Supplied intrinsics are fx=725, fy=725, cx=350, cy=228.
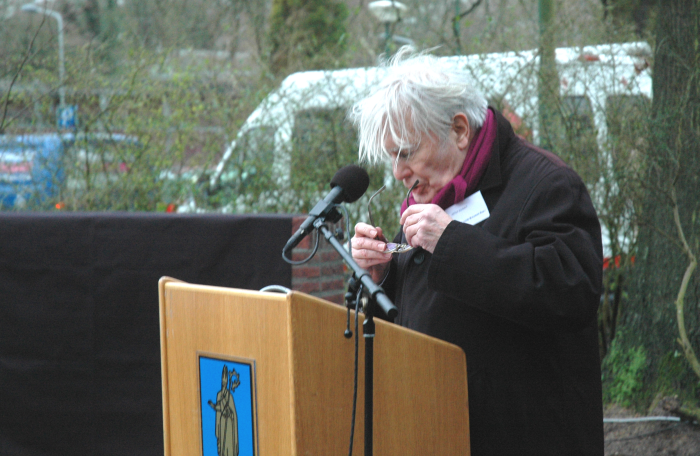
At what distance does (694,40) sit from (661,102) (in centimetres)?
46

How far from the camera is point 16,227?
363 centimetres

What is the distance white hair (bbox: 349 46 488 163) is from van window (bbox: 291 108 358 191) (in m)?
3.92

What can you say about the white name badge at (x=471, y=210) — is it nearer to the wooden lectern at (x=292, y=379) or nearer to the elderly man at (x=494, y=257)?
the elderly man at (x=494, y=257)

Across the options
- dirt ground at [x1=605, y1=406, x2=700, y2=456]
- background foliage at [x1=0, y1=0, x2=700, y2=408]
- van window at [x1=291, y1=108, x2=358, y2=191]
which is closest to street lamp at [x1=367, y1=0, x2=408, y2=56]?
background foliage at [x1=0, y1=0, x2=700, y2=408]

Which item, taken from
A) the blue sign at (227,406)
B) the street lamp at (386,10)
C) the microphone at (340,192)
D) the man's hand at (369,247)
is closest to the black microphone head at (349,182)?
the microphone at (340,192)

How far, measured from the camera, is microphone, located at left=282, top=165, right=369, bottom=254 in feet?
6.45

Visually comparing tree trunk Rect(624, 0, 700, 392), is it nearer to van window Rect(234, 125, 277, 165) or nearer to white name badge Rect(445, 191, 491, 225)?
white name badge Rect(445, 191, 491, 225)

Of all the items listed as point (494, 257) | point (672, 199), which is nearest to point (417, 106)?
point (494, 257)

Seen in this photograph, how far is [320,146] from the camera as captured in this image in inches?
245

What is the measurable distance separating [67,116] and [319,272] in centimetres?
274

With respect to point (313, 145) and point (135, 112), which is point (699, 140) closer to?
point (313, 145)

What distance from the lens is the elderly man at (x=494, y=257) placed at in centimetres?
182

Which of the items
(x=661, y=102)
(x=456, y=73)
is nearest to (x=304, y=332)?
(x=456, y=73)

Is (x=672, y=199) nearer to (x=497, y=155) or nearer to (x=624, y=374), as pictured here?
(x=624, y=374)
